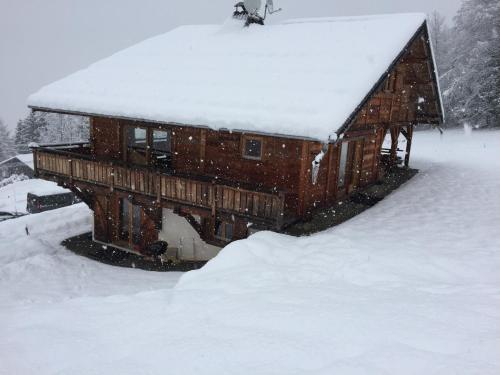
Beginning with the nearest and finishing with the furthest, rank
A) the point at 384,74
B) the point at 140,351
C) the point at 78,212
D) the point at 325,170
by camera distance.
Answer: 1. the point at 140,351
2. the point at 384,74
3. the point at 325,170
4. the point at 78,212

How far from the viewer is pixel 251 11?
1741 centimetres

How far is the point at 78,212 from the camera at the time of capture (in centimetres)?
2019

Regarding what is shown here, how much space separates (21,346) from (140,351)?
1867mm

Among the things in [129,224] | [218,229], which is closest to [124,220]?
[129,224]

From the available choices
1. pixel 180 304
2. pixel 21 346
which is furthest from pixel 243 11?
pixel 21 346

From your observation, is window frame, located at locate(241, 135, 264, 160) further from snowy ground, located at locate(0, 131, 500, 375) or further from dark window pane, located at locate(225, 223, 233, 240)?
snowy ground, located at locate(0, 131, 500, 375)

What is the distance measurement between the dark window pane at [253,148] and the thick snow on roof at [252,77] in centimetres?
133

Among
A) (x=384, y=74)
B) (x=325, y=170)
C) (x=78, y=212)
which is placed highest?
(x=384, y=74)

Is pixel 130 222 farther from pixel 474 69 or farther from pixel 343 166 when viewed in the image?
pixel 474 69

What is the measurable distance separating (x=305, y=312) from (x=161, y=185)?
24.9 ft

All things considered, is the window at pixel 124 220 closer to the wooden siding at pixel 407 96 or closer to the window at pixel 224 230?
the window at pixel 224 230

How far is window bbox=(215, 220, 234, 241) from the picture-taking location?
44.8ft

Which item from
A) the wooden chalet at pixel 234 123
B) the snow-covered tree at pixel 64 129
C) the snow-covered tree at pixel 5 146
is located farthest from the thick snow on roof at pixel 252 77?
the snow-covered tree at pixel 5 146

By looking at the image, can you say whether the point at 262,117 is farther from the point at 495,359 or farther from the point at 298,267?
the point at 495,359
